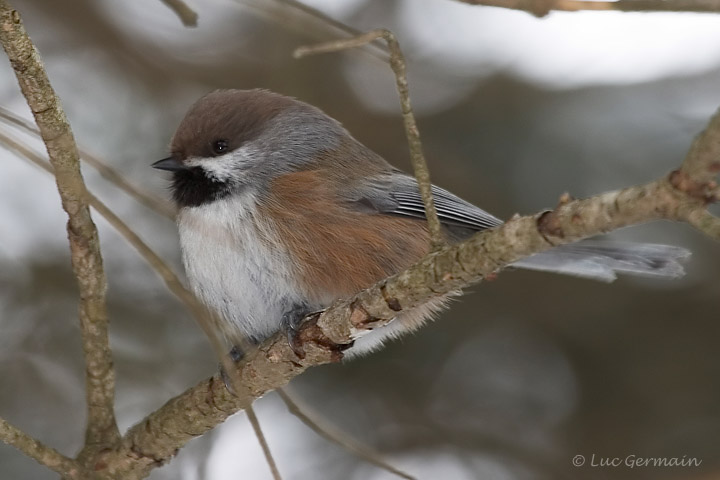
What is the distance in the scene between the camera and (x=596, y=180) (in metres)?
5.91

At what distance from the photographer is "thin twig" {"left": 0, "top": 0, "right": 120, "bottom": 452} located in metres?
2.69

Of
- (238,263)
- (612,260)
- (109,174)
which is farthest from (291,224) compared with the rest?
(612,260)

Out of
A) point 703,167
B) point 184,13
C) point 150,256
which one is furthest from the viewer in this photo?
point 184,13

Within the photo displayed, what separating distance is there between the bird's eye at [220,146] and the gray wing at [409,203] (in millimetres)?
703

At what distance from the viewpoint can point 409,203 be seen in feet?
13.6

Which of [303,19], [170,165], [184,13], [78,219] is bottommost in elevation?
[78,219]

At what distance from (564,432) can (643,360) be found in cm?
73

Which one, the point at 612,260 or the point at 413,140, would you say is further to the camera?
→ the point at 612,260

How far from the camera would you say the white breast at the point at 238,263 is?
3705mm

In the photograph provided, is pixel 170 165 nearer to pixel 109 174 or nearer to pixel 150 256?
pixel 109 174

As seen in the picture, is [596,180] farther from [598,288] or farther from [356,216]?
[356,216]

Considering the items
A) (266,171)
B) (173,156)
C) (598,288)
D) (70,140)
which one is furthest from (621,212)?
(598,288)

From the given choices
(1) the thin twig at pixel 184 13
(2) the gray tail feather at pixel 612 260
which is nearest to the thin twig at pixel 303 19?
(1) the thin twig at pixel 184 13

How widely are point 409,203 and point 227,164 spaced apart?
96 cm
